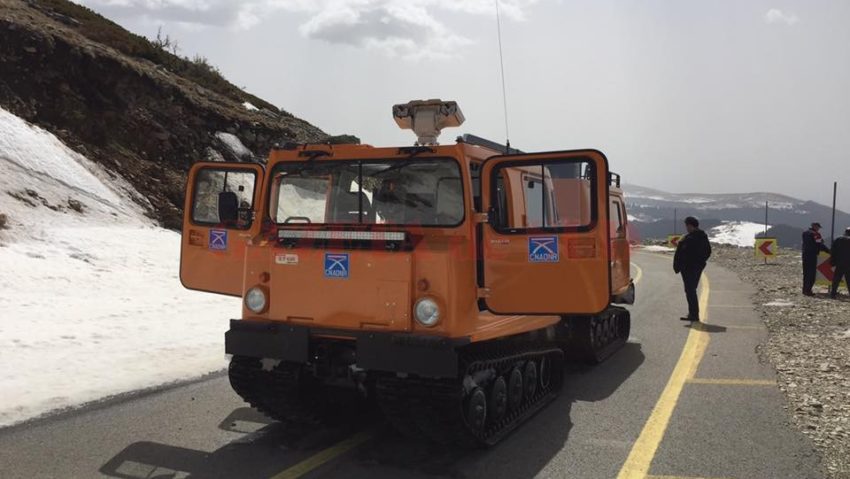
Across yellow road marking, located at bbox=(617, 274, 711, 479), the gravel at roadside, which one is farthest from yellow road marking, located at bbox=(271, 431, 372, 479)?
the gravel at roadside

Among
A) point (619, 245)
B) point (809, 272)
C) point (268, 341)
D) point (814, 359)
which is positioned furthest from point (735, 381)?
point (809, 272)

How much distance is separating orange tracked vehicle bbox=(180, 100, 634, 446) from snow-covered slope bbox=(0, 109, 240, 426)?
2508mm

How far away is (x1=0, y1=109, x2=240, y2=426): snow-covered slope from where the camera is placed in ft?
22.8

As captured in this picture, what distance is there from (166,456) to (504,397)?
8.96ft

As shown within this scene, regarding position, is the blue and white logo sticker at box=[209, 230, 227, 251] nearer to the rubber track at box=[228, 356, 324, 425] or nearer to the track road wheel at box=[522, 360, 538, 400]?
the rubber track at box=[228, 356, 324, 425]

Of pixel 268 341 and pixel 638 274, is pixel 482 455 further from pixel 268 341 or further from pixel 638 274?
pixel 638 274

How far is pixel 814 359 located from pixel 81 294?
10997 millimetres

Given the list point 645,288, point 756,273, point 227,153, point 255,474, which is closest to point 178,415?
point 255,474

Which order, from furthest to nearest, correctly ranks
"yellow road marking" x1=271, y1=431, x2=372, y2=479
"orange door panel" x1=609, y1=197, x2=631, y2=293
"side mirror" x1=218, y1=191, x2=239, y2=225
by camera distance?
"orange door panel" x1=609, y1=197, x2=631, y2=293 < "side mirror" x1=218, y1=191, x2=239, y2=225 < "yellow road marking" x1=271, y1=431, x2=372, y2=479

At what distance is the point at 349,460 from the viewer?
4820mm

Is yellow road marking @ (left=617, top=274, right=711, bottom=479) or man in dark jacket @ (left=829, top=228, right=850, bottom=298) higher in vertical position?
man in dark jacket @ (left=829, top=228, right=850, bottom=298)

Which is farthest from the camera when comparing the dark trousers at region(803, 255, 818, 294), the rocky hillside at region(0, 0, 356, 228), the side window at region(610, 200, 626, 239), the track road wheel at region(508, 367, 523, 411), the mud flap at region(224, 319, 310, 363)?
the rocky hillside at region(0, 0, 356, 228)

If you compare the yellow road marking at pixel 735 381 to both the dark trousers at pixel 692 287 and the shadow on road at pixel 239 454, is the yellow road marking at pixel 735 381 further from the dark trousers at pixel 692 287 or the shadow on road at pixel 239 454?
the dark trousers at pixel 692 287

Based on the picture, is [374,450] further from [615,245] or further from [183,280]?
[615,245]
